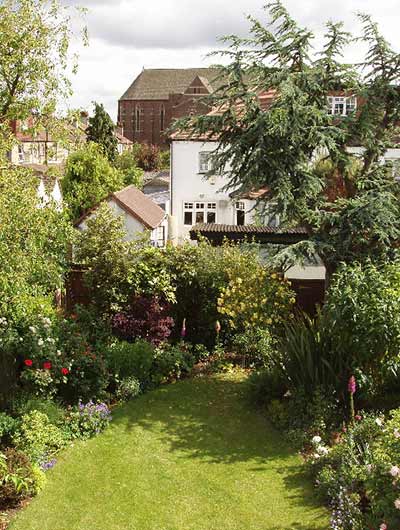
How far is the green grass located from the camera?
6621mm

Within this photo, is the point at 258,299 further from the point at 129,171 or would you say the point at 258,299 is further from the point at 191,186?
the point at 129,171

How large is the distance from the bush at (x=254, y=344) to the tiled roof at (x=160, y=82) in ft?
251

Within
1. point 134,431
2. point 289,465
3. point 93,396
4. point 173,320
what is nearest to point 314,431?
point 289,465

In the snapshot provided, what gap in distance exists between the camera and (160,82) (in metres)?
85.7

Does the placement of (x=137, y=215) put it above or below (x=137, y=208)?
below

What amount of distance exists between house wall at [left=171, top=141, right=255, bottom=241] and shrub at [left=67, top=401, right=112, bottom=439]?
67.2 ft

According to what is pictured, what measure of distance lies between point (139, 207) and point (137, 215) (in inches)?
81.2

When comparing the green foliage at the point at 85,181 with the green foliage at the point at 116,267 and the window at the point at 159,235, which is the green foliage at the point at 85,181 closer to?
the window at the point at 159,235

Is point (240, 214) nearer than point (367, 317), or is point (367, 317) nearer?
point (367, 317)

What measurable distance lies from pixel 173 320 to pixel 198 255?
1.54m

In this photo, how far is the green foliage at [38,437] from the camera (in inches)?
295

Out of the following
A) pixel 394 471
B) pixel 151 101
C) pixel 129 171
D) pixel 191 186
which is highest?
pixel 151 101

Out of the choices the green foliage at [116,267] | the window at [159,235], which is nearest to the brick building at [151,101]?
the window at [159,235]

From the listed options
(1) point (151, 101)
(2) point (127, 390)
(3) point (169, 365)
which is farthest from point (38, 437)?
(1) point (151, 101)
